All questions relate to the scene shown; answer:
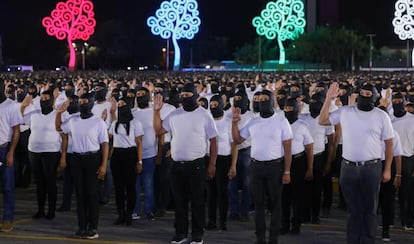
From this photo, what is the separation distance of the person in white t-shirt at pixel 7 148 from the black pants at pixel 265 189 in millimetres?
2808

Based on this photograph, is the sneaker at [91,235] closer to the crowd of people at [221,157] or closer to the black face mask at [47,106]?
the crowd of people at [221,157]

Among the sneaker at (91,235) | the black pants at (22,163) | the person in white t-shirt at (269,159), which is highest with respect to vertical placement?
the person in white t-shirt at (269,159)

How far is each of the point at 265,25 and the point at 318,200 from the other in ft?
214

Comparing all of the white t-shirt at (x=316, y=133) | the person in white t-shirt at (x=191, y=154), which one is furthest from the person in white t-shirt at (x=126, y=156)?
the white t-shirt at (x=316, y=133)

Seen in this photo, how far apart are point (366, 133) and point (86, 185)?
317cm

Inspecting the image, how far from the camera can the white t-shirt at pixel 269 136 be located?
8.05 meters

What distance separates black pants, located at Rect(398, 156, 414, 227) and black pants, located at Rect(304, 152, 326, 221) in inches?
40.5

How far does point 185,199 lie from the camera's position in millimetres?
8500

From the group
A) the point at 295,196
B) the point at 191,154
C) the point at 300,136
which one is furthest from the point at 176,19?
the point at 191,154

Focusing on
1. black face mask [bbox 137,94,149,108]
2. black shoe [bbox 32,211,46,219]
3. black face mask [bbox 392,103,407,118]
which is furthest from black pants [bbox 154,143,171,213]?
black face mask [bbox 392,103,407,118]

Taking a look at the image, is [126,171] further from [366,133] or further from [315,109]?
[366,133]

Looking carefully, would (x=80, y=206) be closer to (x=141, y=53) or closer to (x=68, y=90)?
(x=68, y=90)

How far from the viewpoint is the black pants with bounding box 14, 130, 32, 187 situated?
41.1 feet

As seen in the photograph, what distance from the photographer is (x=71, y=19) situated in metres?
60.6
